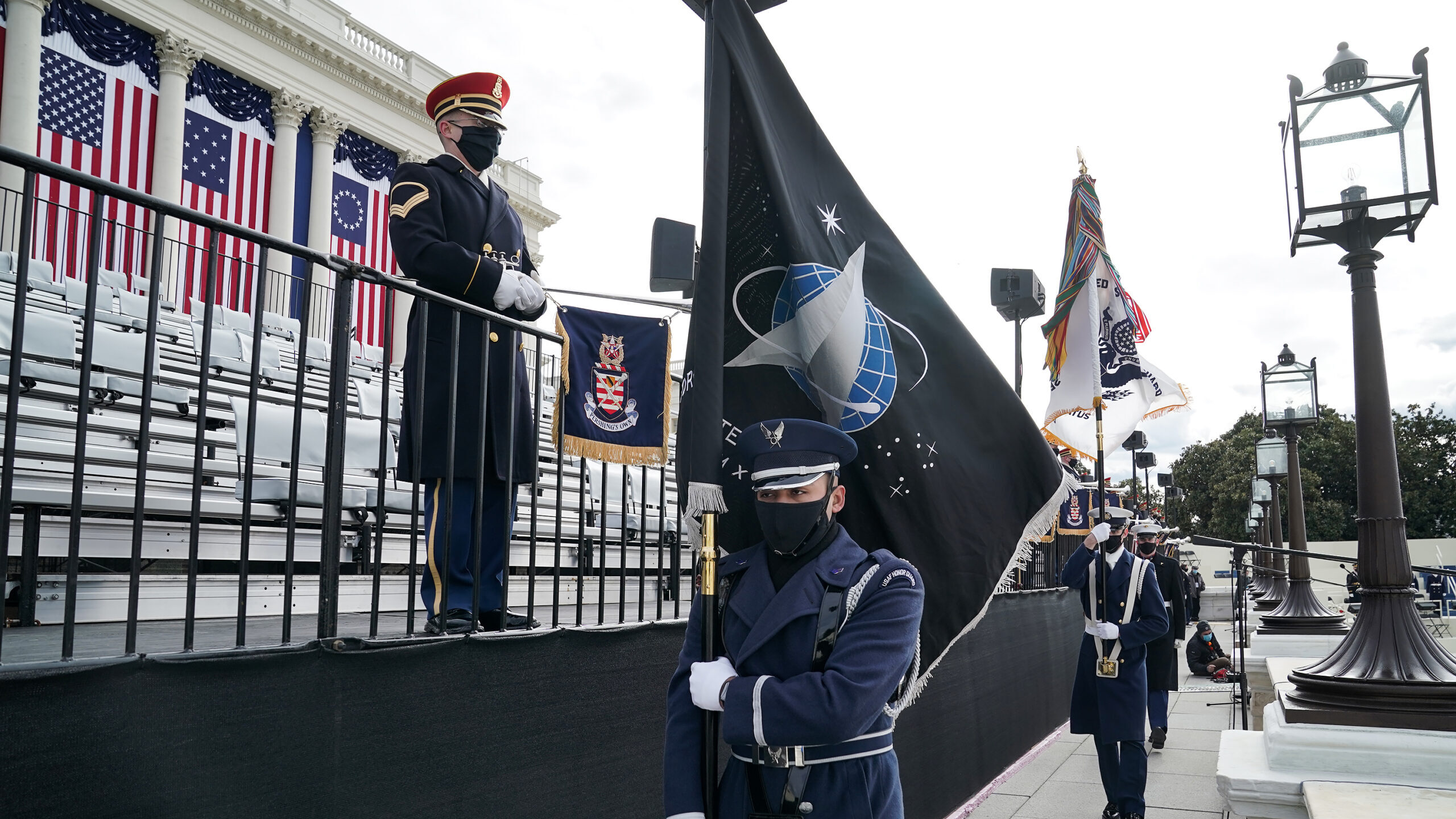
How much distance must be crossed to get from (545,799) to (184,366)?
8.06m

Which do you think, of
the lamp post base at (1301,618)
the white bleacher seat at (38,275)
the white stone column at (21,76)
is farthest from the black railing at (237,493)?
the white stone column at (21,76)

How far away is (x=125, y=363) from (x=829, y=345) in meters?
3.98

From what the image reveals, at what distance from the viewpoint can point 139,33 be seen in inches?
774

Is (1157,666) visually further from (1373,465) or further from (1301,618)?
(1373,465)

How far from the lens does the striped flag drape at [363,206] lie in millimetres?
23453

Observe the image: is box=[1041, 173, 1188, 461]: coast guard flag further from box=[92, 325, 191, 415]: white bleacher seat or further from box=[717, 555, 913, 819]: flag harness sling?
box=[92, 325, 191, 415]: white bleacher seat

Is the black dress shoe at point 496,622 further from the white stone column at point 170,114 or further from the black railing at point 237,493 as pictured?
the white stone column at point 170,114

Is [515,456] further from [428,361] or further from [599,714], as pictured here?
[599,714]

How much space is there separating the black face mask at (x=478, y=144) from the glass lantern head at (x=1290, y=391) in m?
10.2

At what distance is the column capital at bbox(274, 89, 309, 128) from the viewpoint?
2256cm

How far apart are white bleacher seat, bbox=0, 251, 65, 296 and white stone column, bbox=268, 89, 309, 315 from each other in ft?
26.7

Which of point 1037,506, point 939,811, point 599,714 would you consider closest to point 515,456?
point 599,714

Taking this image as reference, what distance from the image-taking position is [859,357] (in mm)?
2957

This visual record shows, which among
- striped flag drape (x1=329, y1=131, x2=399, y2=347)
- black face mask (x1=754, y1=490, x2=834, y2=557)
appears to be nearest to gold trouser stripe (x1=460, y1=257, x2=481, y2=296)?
black face mask (x1=754, y1=490, x2=834, y2=557)
